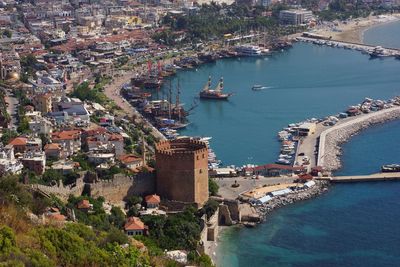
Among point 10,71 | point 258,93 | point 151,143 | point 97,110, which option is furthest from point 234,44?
point 151,143

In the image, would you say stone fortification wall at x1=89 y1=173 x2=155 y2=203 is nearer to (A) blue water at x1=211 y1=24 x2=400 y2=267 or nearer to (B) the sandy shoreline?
(A) blue water at x1=211 y1=24 x2=400 y2=267

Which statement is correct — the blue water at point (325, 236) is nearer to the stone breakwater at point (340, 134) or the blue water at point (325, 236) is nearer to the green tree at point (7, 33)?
the stone breakwater at point (340, 134)

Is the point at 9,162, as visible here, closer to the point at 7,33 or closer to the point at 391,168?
the point at 391,168

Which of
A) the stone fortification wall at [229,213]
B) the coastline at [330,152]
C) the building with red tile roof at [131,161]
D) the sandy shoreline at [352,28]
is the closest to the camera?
the stone fortification wall at [229,213]

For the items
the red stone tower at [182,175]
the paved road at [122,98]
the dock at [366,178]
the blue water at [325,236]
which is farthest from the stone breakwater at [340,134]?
the red stone tower at [182,175]

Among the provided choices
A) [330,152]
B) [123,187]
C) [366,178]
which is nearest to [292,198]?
[366,178]

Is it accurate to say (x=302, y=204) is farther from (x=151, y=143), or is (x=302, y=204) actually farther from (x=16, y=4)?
(x=16, y=4)
